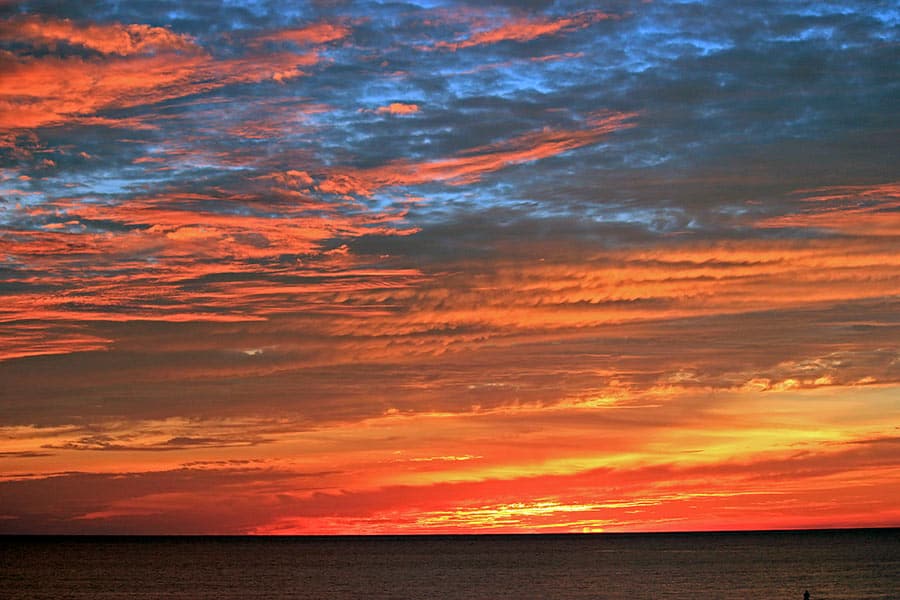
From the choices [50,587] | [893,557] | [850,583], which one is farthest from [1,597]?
[893,557]

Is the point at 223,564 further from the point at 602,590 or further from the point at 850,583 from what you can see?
the point at 850,583

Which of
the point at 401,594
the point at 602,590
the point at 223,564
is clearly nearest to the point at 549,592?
the point at 602,590

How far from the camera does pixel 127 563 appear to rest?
195875 mm

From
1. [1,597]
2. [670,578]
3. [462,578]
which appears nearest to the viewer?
[1,597]

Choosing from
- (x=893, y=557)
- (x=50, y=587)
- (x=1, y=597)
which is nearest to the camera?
(x=1, y=597)

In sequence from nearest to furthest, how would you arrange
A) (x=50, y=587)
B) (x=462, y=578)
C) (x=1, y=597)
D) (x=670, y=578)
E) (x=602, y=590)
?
(x=1, y=597), (x=602, y=590), (x=50, y=587), (x=670, y=578), (x=462, y=578)

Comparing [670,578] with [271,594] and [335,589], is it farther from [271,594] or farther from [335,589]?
[271,594]

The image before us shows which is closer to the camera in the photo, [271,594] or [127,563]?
[271,594]

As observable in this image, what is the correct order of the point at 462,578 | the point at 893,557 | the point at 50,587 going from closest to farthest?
1. the point at 50,587
2. the point at 462,578
3. the point at 893,557

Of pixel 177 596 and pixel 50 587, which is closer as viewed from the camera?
pixel 177 596

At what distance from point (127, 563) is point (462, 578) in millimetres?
80244

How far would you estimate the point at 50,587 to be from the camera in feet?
423

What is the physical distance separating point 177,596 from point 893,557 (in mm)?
140567

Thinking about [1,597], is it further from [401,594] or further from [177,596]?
[401,594]
